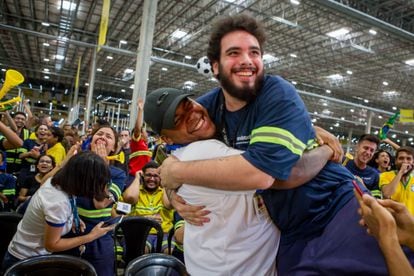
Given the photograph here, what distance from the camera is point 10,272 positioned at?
1.82 metres

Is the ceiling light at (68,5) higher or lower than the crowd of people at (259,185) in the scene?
higher

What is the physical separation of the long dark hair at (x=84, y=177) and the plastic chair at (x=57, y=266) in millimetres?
446

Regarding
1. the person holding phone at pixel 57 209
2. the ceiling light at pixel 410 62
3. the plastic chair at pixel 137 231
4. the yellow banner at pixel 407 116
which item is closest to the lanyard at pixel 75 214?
the person holding phone at pixel 57 209

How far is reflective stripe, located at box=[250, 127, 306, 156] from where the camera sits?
1158 millimetres

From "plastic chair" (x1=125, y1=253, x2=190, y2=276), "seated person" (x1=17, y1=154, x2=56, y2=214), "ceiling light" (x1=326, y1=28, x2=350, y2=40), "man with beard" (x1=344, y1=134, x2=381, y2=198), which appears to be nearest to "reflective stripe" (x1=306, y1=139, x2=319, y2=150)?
"plastic chair" (x1=125, y1=253, x2=190, y2=276)

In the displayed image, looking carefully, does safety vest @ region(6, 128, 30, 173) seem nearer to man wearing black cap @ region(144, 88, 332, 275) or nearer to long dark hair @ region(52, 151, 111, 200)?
long dark hair @ region(52, 151, 111, 200)

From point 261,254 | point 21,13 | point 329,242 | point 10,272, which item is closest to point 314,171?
point 329,242

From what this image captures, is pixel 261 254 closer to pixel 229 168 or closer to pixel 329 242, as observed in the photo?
pixel 329 242

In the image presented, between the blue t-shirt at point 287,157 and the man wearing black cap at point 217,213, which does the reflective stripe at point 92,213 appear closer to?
the man wearing black cap at point 217,213

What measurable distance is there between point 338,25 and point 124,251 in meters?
12.1

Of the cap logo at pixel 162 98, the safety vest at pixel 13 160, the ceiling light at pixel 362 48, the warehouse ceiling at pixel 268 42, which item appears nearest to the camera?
the cap logo at pixel 162 98

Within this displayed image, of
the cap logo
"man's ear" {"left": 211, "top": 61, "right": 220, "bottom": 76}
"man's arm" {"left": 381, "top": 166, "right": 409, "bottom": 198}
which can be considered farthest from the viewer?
"man's arm" {"left": 381, "top": 166, "right": 409, "bottom": 198}

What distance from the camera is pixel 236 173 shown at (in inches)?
45.1

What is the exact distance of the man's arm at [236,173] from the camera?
115 cm
